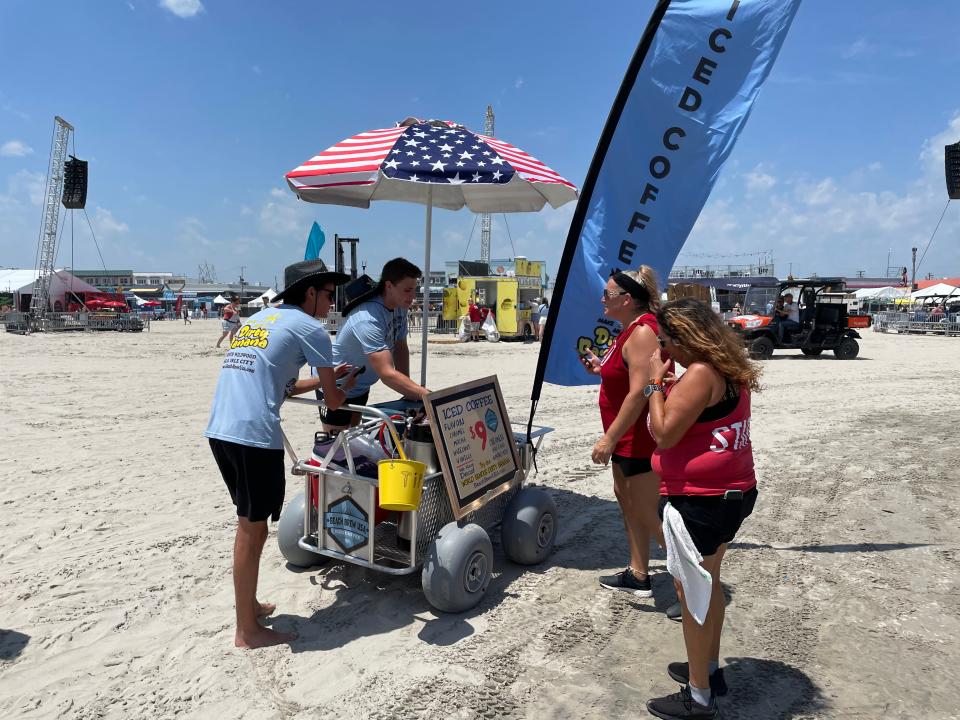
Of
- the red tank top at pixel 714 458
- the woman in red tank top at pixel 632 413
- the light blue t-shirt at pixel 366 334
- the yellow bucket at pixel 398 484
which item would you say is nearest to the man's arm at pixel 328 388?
the yellow bucket at pixel 398 484

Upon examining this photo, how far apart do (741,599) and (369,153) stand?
3.44 m

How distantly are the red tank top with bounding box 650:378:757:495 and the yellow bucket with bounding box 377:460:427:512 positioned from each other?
3.95 ft

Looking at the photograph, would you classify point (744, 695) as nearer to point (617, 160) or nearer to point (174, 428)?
point (617, 160)

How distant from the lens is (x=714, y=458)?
2363mm

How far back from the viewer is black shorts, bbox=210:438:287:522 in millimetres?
2894

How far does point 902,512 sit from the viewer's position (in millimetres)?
5035

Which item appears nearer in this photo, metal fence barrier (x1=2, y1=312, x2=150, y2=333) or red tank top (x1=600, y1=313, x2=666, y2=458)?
red tank top (x1=600, y1=313, x2=666, y2=458)

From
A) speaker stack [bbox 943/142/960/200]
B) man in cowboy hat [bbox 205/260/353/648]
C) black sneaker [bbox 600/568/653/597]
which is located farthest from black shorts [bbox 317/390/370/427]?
speaker stack [bbox 943/142/960/200]

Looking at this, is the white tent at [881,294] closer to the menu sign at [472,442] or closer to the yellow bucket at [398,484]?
the menu sign at [472,442]

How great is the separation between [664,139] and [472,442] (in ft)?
7.12

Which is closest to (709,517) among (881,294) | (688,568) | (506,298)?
(688,568)

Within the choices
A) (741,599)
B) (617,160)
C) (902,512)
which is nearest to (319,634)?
(741,599)

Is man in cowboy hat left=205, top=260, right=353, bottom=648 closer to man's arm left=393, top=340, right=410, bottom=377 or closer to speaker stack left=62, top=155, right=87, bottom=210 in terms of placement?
man's arm left=393, top=340, right=410, bottom=377

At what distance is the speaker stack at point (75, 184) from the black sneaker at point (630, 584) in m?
42.0
